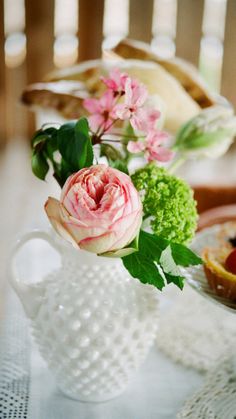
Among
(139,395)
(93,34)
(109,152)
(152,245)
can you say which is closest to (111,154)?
(109,152)

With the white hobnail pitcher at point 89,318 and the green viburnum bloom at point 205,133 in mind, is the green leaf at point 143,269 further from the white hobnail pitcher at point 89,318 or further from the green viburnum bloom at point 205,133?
the green viburnum bloom at point 205,133

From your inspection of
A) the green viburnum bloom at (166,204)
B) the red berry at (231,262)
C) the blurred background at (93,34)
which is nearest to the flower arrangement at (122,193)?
the green viburnum bloom at (166,204)

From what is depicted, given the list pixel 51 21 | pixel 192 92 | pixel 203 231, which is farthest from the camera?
pixel 51 21

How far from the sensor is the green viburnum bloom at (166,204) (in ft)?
2.06

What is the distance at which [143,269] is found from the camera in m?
0.62

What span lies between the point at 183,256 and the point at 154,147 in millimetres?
120

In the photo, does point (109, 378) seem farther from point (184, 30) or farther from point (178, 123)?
point (184, 30)

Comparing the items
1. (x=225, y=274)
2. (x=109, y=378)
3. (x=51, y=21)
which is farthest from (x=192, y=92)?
(x=51, y=21)

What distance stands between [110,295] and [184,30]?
2.13 m

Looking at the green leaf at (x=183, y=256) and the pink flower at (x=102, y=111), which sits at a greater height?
the pink flower at (x=102, y=111)

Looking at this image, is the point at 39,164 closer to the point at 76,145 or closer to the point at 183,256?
the point at 76,145

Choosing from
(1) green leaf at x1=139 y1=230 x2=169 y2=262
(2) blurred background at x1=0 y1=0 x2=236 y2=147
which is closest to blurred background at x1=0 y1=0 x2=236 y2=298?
(2) blurred background at x1=0 y1=0 x2=236 y2=147

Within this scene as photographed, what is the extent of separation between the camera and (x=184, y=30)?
2.61 metres

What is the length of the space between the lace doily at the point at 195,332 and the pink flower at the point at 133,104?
0.88 ft
